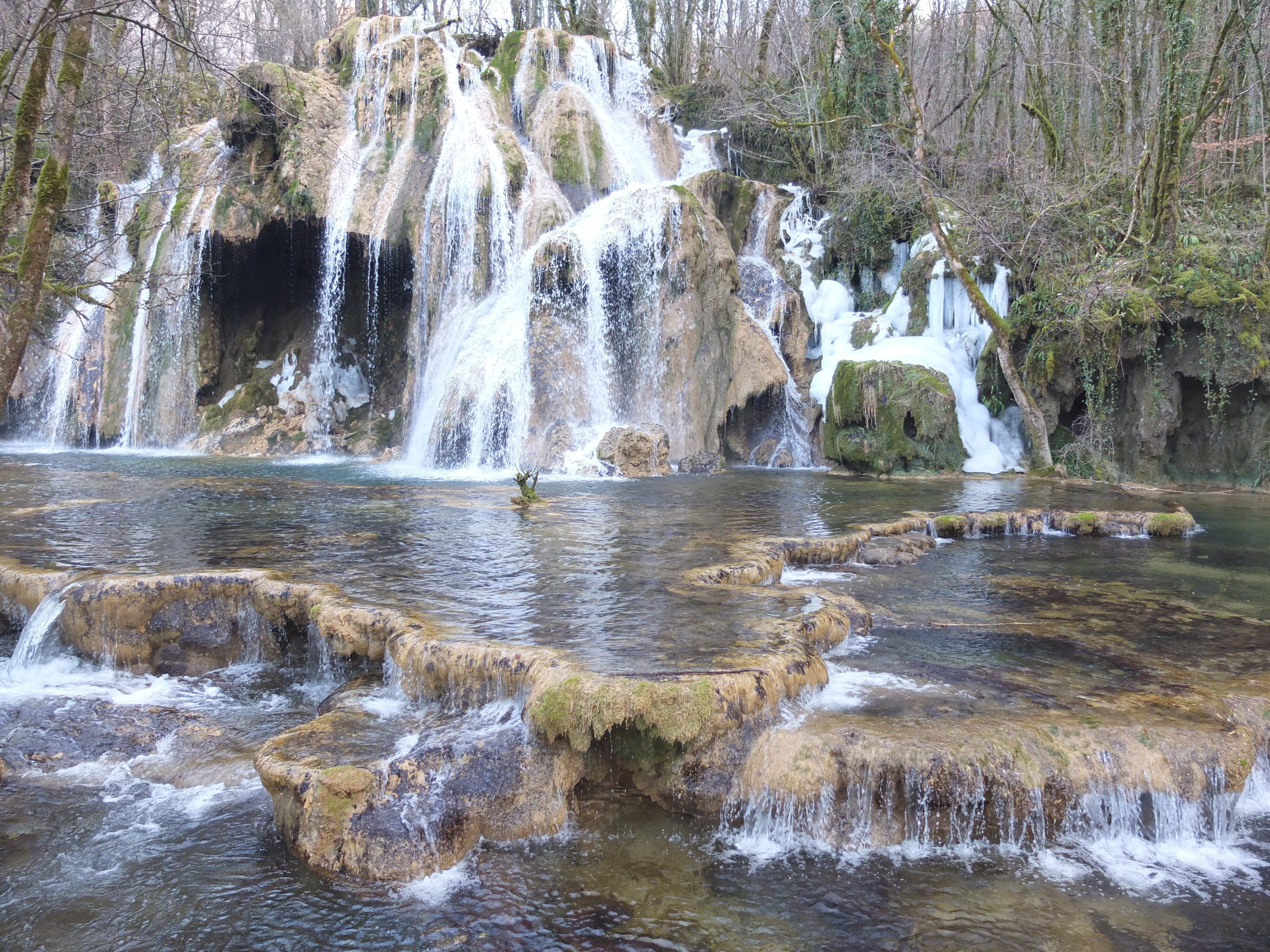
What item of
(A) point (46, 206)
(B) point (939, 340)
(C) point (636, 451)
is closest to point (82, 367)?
(C) point (636, 451)

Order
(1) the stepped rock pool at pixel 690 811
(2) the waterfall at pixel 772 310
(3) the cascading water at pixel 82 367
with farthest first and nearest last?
(3) the cascading water at pixel 82 367 < (2) the waterfall at pixel 772 310 < (1) the stepped rock pool at pixel 690 811

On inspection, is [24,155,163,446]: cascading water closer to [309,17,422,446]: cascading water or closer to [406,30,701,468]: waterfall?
[309,17,422,446]: cascading water

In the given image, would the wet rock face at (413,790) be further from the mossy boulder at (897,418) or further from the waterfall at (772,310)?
the waterfall at (772,310)

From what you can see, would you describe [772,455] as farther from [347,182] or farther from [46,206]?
[46,206]

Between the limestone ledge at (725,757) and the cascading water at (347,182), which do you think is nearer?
the limestone ledge at (725,757)

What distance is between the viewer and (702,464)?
15727 mm

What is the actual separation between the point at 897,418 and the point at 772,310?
15.2ft

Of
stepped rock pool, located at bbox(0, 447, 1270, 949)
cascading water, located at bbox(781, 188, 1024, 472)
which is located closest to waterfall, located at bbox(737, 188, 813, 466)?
cascading water, located at bbox(781, 188, 1024, 472)

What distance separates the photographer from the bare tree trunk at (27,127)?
4.02 meters

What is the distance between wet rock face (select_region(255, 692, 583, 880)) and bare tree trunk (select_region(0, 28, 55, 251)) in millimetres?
2991

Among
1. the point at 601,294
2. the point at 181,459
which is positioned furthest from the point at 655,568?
the point at 181,459

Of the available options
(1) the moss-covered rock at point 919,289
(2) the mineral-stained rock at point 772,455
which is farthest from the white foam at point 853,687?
(1) the moss-covered rock at point 919,289

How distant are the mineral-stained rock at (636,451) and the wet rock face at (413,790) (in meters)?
10.2

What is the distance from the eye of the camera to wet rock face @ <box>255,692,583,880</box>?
12.5 feet
